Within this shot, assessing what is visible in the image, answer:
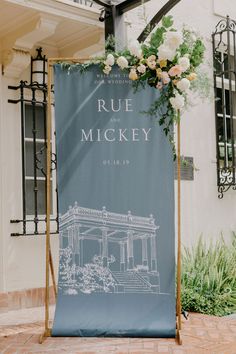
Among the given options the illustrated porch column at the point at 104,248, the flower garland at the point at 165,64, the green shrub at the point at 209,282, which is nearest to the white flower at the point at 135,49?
the flower garland at the point at 165,64

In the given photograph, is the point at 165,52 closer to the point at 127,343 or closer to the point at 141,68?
the point at 141,68

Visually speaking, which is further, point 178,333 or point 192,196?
point 192,196

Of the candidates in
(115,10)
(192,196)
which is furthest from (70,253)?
(192,196)

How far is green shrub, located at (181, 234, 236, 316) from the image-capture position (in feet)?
18.8

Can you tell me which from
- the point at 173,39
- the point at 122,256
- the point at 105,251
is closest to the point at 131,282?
the point at 122,256

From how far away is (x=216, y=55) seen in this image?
8.06 metres

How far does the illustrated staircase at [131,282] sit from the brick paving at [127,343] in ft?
1.40

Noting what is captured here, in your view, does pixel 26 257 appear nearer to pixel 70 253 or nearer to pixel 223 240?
pixel 70 253

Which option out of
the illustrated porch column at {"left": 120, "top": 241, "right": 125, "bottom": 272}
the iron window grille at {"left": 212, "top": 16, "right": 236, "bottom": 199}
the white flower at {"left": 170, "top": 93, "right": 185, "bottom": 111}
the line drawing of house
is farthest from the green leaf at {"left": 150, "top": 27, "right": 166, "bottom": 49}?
the iron window grille at {"left": 212, "top": 16, "right": 236, "bottom": 199}

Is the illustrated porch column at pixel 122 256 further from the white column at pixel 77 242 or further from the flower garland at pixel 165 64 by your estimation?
the flower garland at pixel 165 64

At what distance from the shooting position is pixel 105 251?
15.2 ft

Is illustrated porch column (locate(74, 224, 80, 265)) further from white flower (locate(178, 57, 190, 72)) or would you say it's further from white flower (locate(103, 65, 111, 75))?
white flower (locate(178, 57, 190, 72))

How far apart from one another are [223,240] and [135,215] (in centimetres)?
349

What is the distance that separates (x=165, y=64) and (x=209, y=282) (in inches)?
108
